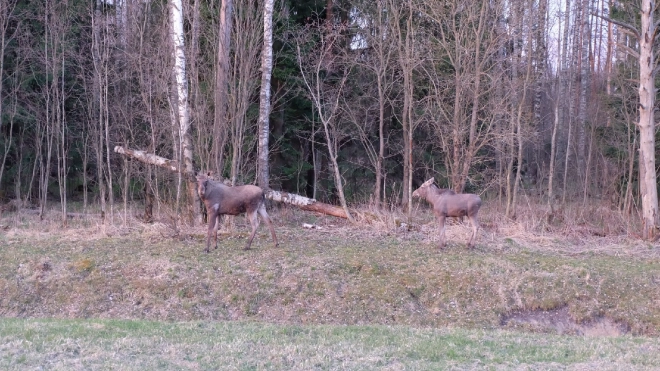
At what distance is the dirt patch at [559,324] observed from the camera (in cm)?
1120

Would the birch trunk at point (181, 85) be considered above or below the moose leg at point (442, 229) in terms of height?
above

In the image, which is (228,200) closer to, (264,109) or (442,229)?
(442,229)

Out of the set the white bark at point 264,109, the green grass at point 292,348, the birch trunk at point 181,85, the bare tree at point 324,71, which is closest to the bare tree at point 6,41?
the birch trunk at point 181,85

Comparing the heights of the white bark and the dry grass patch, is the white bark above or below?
above

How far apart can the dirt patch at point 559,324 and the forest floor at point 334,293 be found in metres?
0.03

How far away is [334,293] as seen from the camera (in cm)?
1197

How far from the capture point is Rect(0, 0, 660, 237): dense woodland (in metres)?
17.2

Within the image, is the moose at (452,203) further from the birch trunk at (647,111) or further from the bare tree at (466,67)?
the birch trunk at (647,111)

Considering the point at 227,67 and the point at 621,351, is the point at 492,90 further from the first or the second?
the point at 621,351

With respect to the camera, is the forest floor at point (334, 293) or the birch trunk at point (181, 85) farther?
the birch trunk at point (181, 85)

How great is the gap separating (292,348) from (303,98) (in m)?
18.0

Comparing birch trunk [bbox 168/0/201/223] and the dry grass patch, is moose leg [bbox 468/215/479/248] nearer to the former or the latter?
the dry grass patch

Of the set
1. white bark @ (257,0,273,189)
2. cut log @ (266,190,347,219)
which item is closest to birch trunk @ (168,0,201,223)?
→ white bark @ (257,0,273,189)

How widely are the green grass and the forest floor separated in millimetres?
58
